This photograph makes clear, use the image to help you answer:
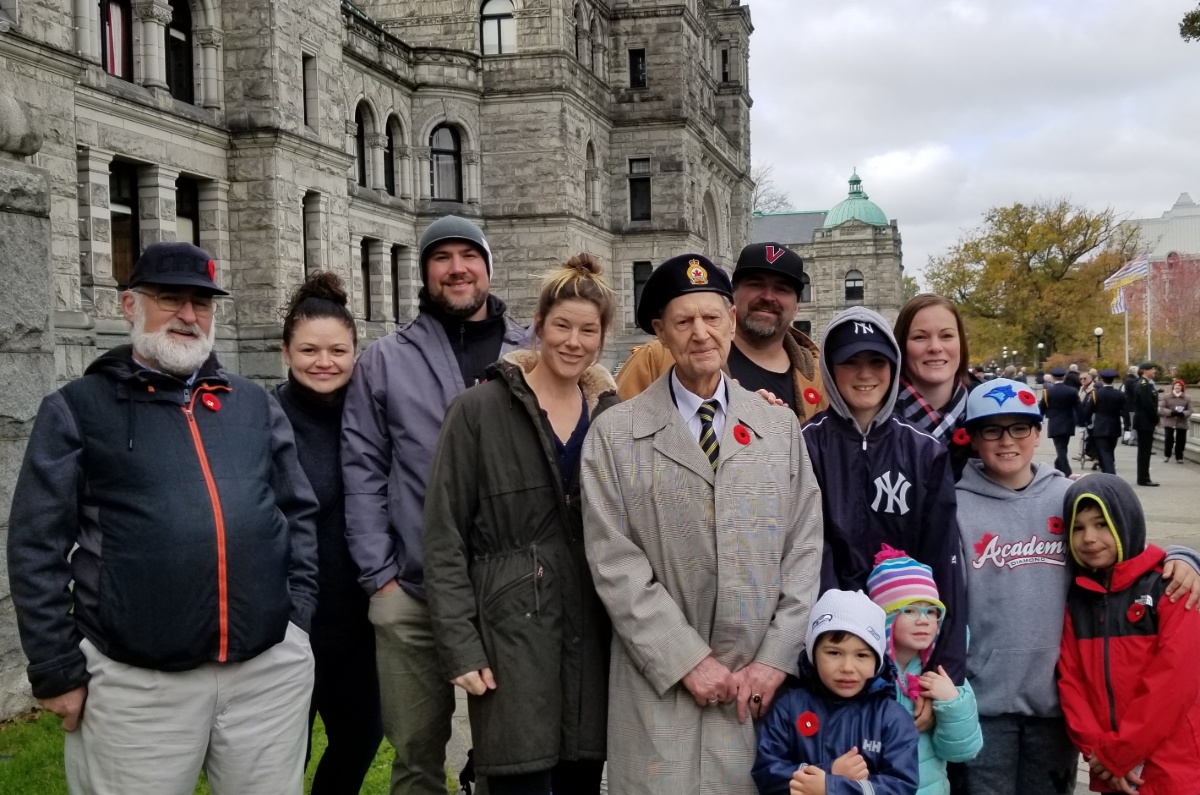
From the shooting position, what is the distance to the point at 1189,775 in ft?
12.4

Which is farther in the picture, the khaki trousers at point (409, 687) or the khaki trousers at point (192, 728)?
the khaki trousers at point (409, 687)

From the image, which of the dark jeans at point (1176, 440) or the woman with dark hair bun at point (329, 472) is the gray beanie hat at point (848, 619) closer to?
the woman with dark hair bun at point (329, 472)

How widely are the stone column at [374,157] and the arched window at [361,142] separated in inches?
4.7

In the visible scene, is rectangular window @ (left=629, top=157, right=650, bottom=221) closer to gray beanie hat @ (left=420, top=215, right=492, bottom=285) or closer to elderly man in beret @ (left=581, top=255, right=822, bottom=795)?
gray beanie hat @ (left=420, top=215, right=492, bottom=285)

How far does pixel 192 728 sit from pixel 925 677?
Result: 2551 mm

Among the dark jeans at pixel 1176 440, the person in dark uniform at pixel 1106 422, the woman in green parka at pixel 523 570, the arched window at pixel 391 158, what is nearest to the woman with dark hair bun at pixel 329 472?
the woman in green parka at pixel 523 570

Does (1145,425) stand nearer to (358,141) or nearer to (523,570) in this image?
Answer: (523,570)

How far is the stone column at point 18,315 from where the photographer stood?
17.6 ft

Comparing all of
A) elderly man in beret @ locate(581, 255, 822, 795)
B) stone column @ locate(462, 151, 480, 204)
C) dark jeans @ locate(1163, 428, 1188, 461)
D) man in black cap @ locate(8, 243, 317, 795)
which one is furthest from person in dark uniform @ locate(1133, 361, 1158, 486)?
stone column @ locate(462, 151, 480, 204)

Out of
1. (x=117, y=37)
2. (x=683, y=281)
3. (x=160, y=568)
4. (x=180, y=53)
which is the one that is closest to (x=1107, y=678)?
(x=683, y=281)

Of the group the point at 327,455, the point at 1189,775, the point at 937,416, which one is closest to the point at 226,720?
the point at 327,455

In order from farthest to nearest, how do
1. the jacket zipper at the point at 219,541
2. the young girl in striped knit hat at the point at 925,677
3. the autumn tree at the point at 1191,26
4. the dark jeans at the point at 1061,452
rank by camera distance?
the dark jeans at the point at 1061,452
the autumn tree at the point at 1191,26
the young girl in striped knit hat at the point at 925,677
the jacket zipper at the point at 219,541

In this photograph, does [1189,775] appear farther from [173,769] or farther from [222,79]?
[222,79]

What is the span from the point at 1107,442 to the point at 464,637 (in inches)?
683
